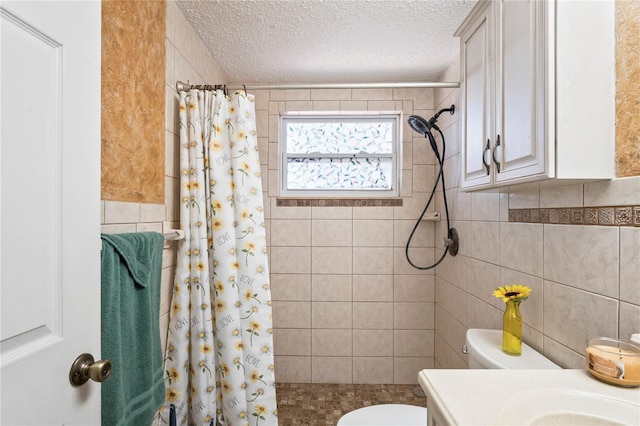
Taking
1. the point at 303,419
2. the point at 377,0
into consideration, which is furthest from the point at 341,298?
the point at 377,0

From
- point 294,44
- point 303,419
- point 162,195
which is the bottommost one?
point 303,419

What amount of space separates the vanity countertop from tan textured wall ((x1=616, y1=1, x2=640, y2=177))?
55cm

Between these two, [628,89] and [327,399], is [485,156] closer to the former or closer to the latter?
[628,89]

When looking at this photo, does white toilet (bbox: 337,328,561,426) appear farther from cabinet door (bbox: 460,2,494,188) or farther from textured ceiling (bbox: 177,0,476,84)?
textured ceiling (bbox: 177,0,476,84)

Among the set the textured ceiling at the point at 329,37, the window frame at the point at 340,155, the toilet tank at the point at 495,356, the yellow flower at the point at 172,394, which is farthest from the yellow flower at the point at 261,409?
the textured ceiling at the point at 329,37

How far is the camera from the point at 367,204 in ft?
8.46

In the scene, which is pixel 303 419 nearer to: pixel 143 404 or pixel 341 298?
pixel 341 298

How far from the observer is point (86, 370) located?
714 millimetres

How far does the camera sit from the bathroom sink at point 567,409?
2.20 ft

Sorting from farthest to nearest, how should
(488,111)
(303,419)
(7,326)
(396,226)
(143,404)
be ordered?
(396,226) → (303,419) → (488,111) → (143,404) → (7,326)

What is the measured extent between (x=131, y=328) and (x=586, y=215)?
1479mm

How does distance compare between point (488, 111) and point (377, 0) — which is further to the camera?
point (377, 0)

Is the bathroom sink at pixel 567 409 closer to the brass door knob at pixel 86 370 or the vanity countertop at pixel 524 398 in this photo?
the vanity countertop at pixel 524 398

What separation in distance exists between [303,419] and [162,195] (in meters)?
1.65
